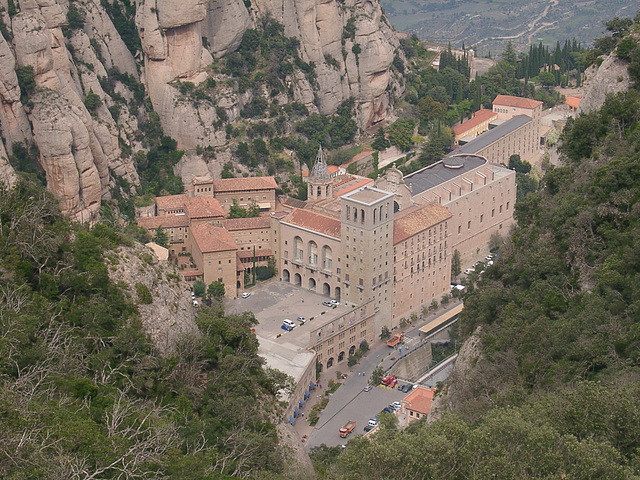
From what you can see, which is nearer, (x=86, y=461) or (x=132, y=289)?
(x=86, y=461)

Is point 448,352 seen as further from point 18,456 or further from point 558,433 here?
point 18,456

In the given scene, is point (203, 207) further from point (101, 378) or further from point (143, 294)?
point (101, 378)

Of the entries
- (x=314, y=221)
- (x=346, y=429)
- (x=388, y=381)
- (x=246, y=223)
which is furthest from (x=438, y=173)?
(x=346, y=429)

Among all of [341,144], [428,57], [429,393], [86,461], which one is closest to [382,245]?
[429,393]

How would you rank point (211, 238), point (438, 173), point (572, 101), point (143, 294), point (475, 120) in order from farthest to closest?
1. point (572, 101)
2. point (475, 120)
3. point (438, 173)
4. point (211, 238)
5. point (143, 294)

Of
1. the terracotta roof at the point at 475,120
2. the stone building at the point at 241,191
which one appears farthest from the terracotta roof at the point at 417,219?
the terracotta roof at the point at 475,120

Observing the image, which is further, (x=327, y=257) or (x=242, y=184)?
(x=242, y=184)
